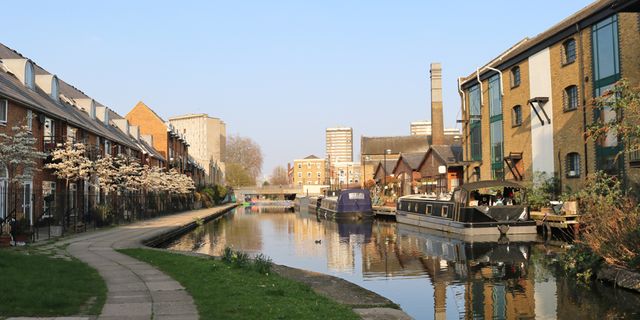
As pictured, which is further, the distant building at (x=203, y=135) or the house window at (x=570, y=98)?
the distant building at (x=203, y=135)

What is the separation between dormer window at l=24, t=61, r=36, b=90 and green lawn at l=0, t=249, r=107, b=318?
1789 centimetres

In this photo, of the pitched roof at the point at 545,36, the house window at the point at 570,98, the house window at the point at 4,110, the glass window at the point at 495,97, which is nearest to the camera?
the house window at the point at 4,110

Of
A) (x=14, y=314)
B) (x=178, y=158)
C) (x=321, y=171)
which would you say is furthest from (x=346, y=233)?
(x=321, y=171)

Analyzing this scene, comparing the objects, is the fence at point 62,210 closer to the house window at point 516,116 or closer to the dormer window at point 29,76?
the dormer window at point 29,76

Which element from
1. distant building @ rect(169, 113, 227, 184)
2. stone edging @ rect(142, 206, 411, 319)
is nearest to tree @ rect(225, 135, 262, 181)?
distant building @ rect(169, 113, 227, 184)

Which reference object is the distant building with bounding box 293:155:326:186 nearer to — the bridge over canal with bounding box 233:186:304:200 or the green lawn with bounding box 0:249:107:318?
the bridge over canal with bounding box 233:186:304:200

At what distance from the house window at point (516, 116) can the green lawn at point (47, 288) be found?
2678 centimetres

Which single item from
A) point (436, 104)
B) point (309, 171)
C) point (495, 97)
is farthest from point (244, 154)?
point (495, 97)

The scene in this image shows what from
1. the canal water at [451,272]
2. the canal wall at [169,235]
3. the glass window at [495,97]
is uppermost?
the glass window at [495,97]

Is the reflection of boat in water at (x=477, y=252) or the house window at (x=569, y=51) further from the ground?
the house window at (x=569, y=51)

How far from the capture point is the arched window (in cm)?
2844

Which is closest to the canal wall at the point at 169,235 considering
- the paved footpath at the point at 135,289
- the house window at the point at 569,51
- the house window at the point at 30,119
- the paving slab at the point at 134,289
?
the paving slab at the point at 134,289

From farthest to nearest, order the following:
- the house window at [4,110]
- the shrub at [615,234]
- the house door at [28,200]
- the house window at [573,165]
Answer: the house window at [573,165]
the house door at [28,200]
the house window at [4,110]
the shrub at [615,234]

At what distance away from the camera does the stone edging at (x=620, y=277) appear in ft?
40.6
